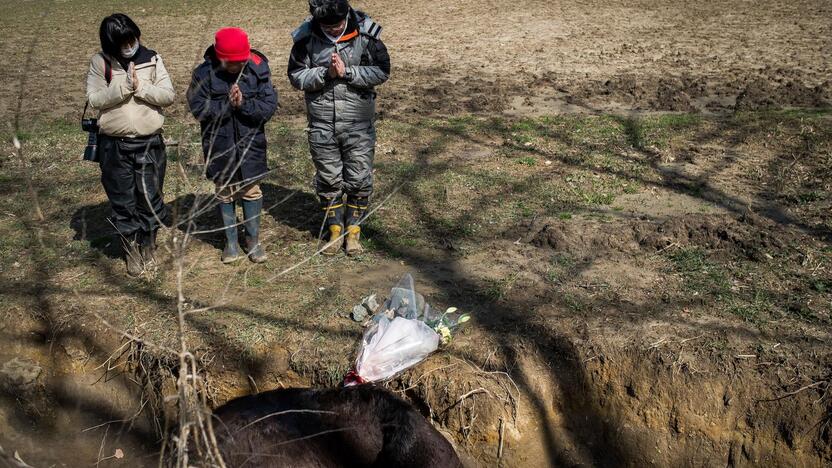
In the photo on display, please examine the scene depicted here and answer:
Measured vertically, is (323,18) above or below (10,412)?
above

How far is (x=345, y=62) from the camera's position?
5000mm

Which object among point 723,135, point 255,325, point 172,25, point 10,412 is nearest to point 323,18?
point 255,325

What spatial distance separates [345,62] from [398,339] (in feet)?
6.79

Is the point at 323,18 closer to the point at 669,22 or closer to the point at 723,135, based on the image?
the point at 723,135

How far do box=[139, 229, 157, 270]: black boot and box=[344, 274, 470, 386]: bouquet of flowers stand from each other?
1.88m

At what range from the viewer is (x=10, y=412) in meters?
4.91

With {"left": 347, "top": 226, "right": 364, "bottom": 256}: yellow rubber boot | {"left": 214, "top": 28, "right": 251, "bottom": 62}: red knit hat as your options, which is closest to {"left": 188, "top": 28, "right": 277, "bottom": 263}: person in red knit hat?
{"left": 214, "top": 28, "right": 251, "bottom": 62}: red knit hat

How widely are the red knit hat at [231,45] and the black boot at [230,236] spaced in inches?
42.8

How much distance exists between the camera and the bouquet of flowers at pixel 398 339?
4.22 metres

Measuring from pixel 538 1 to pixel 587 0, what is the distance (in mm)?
1158

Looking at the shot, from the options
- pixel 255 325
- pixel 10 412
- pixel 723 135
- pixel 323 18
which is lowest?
pixel 10 412

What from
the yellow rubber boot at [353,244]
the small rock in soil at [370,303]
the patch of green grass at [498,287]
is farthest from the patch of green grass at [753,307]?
the yellow rubber boot at [353,244]

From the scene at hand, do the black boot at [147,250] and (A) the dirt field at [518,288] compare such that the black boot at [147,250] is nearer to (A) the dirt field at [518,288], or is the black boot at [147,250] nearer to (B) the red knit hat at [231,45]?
(A) the dirt field at [518,288]

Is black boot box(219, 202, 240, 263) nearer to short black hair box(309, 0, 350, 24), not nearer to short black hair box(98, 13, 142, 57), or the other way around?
short black hair box(98, 13, 142, 57)
